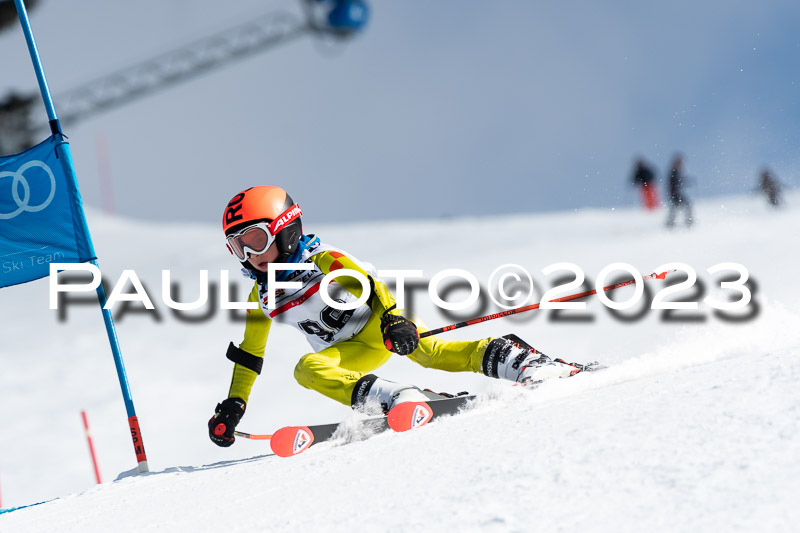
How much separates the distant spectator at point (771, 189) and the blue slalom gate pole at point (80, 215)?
1395 cm

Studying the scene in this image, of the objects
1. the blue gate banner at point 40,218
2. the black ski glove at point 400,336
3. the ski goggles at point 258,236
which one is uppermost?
the blue gate banner at point 40,218

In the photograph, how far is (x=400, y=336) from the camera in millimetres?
3744

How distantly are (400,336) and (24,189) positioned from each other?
8.87ft

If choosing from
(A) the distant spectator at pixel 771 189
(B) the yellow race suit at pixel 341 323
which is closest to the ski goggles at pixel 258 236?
(B) the yellow race suit at pixel 341 323

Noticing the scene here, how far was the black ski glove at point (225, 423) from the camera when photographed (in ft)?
14.0

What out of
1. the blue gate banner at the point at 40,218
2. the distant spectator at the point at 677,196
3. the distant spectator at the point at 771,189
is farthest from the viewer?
the distant spectator at the point at 771,189

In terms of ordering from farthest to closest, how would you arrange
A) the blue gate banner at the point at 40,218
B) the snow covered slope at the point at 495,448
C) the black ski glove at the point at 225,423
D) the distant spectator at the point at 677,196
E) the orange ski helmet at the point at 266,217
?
the distant spectator at the point at 677,196
the blue gate banner at the point at 40,218
the black ski glove at the point at 225,423
the orange ski helmet at the point at 266,217
the snow covered slope at the point at 495,448

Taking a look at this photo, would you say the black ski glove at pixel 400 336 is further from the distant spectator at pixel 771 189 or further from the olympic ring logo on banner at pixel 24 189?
the distant spectator at pixel 771 189

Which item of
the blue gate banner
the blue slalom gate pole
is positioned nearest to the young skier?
the blue slalom gate pole

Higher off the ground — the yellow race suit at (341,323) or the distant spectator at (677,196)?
the distant spectator at (677,196)

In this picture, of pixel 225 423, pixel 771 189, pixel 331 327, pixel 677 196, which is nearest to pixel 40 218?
pixel 225 423

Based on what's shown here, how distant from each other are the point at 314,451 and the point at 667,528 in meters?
2.08

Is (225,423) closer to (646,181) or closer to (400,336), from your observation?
(400,336)

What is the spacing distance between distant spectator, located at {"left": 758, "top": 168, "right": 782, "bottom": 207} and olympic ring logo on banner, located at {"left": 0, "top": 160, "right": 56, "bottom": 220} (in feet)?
46.1
